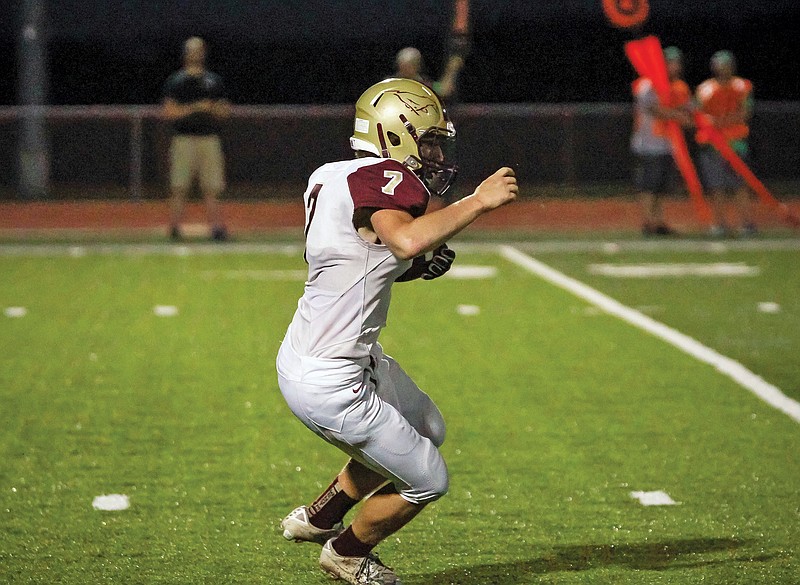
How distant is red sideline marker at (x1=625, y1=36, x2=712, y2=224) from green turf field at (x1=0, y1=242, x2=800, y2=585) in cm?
181

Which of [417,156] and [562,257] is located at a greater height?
[417,156]

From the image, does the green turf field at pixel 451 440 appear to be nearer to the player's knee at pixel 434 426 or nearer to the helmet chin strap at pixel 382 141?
the player's knee at pixel 434 426

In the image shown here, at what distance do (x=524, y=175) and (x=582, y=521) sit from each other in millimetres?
15052

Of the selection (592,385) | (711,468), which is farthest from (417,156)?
(592,385)

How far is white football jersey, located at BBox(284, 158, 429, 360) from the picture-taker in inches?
175

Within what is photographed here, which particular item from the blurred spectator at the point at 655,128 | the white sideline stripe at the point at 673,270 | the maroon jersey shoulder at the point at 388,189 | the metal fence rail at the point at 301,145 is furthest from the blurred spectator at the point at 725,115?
the maroon jersey shoulder at the point at 388,189

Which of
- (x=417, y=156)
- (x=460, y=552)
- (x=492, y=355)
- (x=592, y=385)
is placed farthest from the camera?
(x=492, y=355)

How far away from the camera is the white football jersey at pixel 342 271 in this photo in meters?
4.44

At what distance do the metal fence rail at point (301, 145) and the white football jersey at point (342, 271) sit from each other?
48.5ft

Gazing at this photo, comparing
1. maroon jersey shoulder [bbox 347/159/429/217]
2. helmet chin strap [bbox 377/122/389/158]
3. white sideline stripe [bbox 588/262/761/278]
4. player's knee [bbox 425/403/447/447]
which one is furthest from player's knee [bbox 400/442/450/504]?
white sideline stripe [bbox 588/262/761/278]

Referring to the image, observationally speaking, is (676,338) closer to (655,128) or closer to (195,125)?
(655,128)

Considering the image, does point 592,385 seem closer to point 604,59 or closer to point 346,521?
point 346,521

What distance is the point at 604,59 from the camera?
30.6 meters

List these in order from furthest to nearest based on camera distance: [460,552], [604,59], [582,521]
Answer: [604,59] < [582,521] < [460,552]
